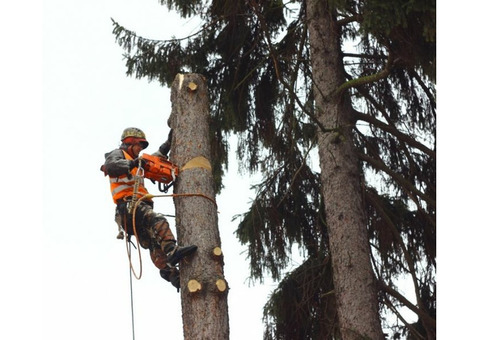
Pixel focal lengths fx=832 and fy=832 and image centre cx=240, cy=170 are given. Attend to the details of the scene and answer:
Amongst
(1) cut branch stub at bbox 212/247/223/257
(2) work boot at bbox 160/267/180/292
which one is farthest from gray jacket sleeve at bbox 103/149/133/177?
(1) cut branch stub at bbox 212/247/223/257

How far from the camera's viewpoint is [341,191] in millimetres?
8383

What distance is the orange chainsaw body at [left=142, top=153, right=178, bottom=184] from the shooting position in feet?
20.3

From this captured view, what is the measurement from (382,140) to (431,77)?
3000mm

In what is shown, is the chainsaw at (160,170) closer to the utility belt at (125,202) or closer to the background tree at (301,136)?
the utility belt at (125,202)

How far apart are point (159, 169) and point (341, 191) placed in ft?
8.99

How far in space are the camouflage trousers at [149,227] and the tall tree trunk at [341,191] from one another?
1882 mm

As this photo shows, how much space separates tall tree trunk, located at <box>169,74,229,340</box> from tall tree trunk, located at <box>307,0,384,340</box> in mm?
1658

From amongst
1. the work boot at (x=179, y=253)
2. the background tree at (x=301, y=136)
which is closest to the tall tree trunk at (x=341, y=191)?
the background tree at (x=301, y=136)

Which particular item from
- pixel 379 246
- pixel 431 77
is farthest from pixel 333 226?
pixel 431 77

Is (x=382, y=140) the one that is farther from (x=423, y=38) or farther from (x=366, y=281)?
(x=423, y=38)

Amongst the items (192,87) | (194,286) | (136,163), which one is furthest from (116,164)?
(194,286)

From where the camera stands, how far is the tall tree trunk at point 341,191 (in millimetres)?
7914

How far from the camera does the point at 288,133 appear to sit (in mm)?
9992

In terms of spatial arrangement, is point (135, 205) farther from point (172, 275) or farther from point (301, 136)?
point (301, 136)
